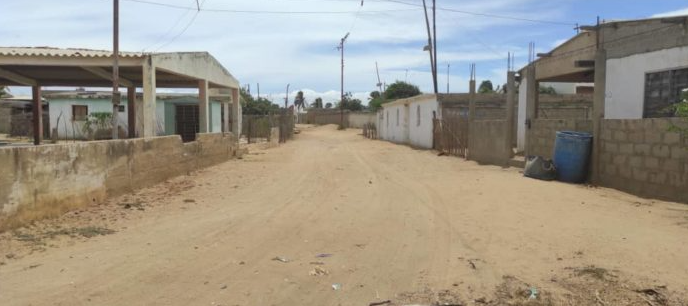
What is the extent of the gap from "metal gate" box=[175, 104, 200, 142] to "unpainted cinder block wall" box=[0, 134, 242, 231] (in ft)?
63.8

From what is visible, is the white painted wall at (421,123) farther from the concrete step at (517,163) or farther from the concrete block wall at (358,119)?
the concrete block wall at (358,119)

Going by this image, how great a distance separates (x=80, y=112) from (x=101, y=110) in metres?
1.47

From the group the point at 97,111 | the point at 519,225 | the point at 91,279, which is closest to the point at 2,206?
the point at 91,279

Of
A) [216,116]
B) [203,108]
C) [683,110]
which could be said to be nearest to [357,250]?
[683,110]

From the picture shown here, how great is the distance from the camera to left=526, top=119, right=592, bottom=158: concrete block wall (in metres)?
13.1

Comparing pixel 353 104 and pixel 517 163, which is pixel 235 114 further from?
pixel 353 104

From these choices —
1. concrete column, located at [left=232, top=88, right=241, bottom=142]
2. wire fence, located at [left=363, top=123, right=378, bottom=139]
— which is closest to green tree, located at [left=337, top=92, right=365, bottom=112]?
wire fence, located at [left=363, top=123, right=378, bottom=139]

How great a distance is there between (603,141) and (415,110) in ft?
67.9

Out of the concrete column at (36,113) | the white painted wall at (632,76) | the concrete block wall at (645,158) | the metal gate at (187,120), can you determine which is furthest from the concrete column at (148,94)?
the metal gate at (187,120)

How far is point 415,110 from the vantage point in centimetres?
3244

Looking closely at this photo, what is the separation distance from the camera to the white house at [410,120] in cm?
2844

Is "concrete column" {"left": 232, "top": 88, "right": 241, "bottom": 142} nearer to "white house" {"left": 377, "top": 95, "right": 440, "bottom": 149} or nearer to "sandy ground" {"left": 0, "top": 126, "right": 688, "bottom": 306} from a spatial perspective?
"white house" {"left": 377, "top": 95, "right": 440, "bottom": 149}

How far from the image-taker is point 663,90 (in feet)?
45.4

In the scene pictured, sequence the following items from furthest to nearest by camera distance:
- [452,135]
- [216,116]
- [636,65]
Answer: [216,116]
[452,135]
[636,65]
